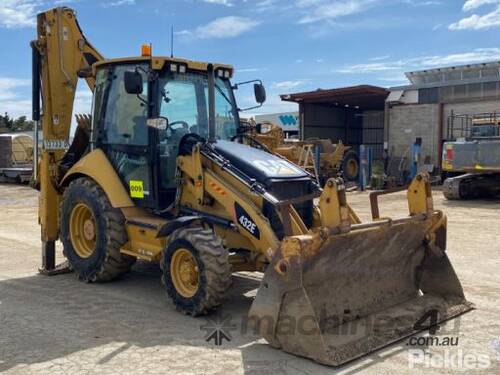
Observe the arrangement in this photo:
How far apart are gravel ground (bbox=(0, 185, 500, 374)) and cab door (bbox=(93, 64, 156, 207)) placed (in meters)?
1.28

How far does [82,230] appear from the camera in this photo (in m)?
7.39

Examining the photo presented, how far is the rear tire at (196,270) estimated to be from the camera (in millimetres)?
5367

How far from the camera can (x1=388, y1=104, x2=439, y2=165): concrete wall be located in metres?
26.3

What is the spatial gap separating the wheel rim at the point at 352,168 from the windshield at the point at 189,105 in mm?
17949

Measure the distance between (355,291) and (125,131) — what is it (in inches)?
130

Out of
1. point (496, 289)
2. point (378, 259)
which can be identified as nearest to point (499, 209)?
point (496, 289)

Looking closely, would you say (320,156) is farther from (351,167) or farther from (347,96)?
(347,96)

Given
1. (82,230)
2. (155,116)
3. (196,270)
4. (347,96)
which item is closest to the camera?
(196,270)

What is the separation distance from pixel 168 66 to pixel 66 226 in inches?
96.1

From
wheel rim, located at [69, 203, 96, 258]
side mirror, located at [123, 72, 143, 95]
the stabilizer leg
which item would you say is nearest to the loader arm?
the stabilizer leg

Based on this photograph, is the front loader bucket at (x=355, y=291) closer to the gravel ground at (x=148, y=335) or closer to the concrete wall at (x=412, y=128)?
the gravel ground at (x=148, y=335)

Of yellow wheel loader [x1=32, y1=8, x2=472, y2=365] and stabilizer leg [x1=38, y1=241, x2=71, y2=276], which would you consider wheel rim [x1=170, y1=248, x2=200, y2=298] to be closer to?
yellow wheel loader [x1=32, y1=8, x2=472, y2=365]

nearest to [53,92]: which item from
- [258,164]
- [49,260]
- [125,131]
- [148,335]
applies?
[125,131]

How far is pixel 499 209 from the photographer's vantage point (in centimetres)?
1550
